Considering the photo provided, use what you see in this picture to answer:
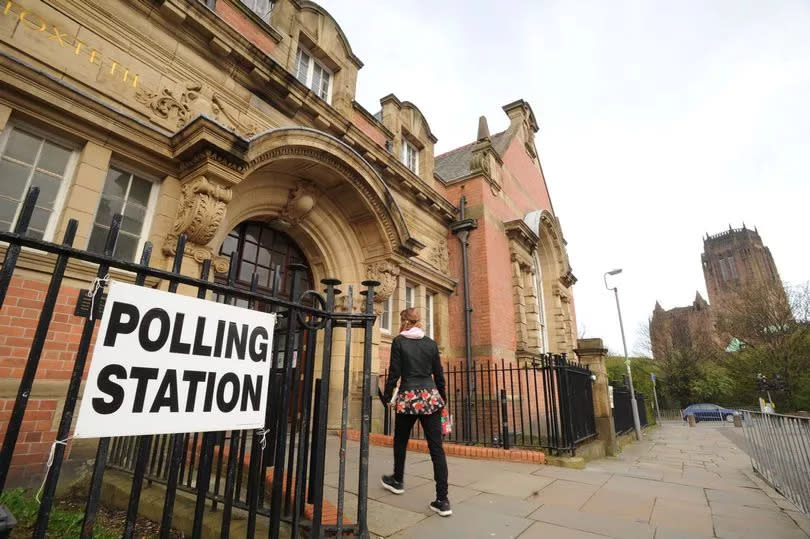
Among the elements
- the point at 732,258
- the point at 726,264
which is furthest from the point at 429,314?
the point at 732,258

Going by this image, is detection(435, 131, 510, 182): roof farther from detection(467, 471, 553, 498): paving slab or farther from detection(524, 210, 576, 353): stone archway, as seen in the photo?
detection(467, 471, 553, 498): paving slab

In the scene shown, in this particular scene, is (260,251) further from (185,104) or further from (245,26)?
(245,26)

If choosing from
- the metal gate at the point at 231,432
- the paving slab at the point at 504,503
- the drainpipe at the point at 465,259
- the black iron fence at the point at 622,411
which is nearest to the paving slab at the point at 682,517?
the paving slab at the point at 504,503

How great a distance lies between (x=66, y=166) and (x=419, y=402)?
4906 mm

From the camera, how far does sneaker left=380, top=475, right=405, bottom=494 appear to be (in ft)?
12.5

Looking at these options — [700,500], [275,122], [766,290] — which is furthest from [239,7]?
[766,290]

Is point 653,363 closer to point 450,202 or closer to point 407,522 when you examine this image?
point 450,202

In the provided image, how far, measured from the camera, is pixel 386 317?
893 cm

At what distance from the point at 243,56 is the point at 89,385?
6.39 metres

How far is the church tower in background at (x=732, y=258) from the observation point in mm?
65500

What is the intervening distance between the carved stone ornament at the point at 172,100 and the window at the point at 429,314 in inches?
273

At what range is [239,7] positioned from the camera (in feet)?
22.5

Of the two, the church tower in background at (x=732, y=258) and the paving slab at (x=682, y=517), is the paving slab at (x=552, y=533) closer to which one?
the paving slab at (x=682, y=517)

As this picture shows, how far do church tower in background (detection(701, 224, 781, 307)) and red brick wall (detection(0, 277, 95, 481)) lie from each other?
79099mm
